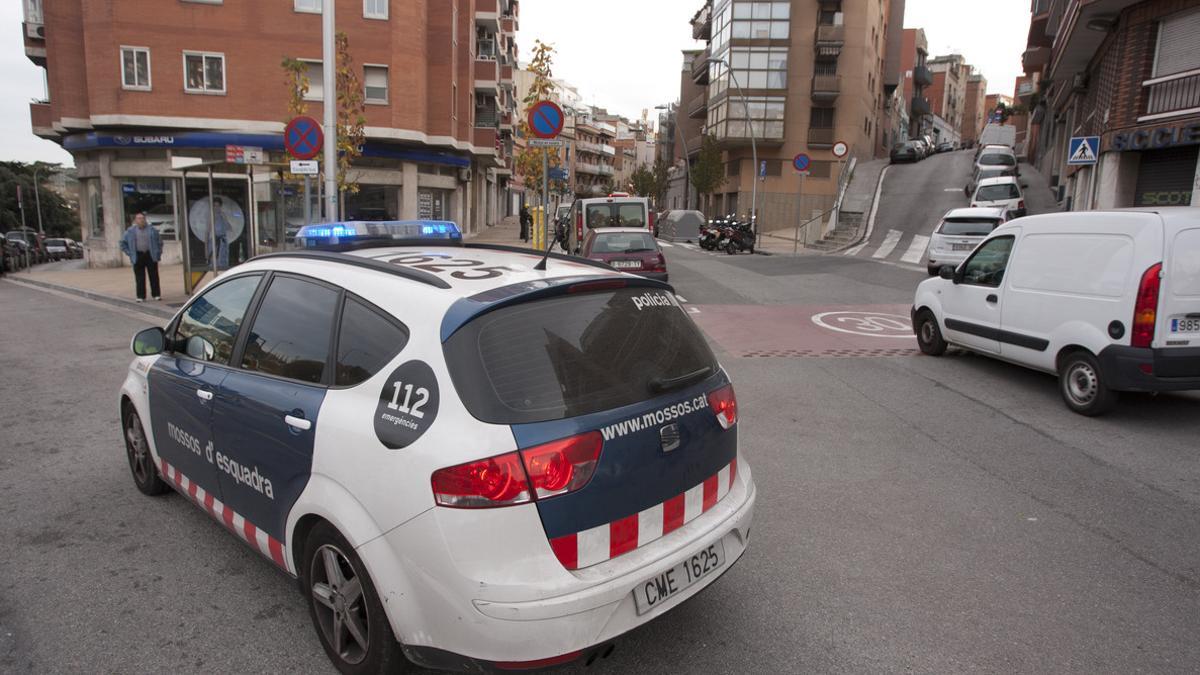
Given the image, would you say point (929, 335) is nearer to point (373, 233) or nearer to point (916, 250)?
point (373, 233)

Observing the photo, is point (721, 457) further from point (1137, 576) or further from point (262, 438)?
point (1137, 576)

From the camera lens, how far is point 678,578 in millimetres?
2783

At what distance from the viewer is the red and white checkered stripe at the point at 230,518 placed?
3182mm

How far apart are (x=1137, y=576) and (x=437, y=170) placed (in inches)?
1175

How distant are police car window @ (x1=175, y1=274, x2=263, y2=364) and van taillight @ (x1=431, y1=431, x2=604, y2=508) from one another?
176cm

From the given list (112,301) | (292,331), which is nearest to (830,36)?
(112,301)

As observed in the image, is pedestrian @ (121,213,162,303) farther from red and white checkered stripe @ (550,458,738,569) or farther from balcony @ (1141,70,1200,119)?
balcony @ (1141,70,1200,119)

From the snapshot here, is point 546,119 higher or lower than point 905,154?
lower

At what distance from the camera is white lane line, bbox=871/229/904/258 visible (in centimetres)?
2613

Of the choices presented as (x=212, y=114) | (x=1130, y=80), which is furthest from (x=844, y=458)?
(x=212, y=114)

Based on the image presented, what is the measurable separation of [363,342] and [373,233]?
5.47 feet

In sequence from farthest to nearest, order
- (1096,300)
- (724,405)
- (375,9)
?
(375,9) → (1096,300) → (724,405)

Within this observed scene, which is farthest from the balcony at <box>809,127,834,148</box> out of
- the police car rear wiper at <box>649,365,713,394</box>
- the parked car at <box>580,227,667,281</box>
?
the police car rear wiper at <box>649,365,713,394</box>

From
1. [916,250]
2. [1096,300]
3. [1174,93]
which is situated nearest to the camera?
[1096,300]
